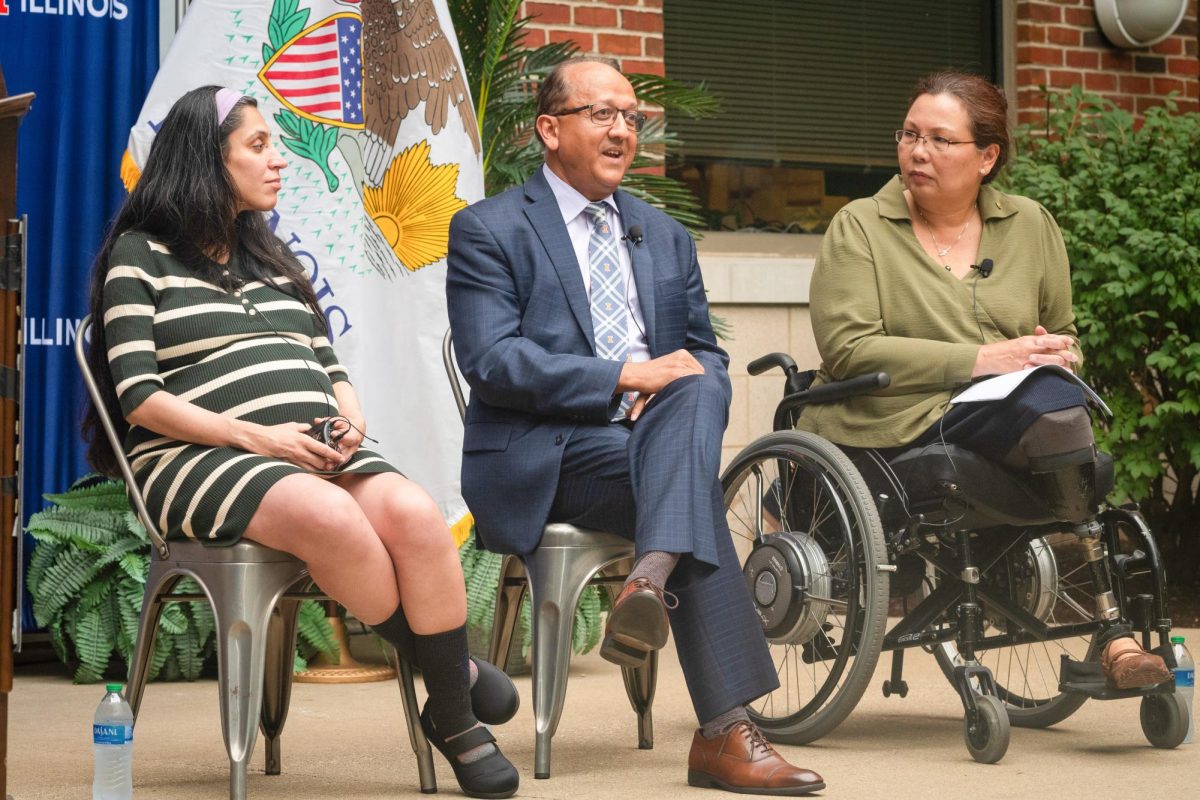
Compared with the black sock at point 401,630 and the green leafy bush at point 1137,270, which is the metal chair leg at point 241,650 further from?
the green leafy bush at point 1137,270

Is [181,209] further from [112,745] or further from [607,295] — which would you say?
[112,745]

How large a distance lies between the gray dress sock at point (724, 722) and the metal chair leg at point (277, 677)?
0.92 meters

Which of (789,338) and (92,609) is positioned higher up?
(789,338)

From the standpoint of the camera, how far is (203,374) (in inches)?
131

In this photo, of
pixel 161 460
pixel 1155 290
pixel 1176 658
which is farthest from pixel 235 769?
pixel 1155 290

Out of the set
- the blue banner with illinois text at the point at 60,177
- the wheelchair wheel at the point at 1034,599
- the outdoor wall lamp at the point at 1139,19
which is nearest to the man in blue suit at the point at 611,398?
the wheelchair wheel at the point at 1034,599

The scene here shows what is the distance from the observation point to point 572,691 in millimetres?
4746

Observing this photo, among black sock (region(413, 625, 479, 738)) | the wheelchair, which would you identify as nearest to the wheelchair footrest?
the wheelchair

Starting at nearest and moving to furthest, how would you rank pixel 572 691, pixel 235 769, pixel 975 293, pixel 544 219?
pixel 235 769
pixel 544 219
pixel 975 293
pixel 572 691

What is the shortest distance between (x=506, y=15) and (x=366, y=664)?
6.79ft

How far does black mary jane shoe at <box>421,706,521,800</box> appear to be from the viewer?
321cm

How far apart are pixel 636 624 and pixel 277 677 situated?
906mm

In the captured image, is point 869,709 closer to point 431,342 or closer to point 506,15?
point 431,342

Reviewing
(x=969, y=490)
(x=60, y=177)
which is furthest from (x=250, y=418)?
(x=60, y=177)
